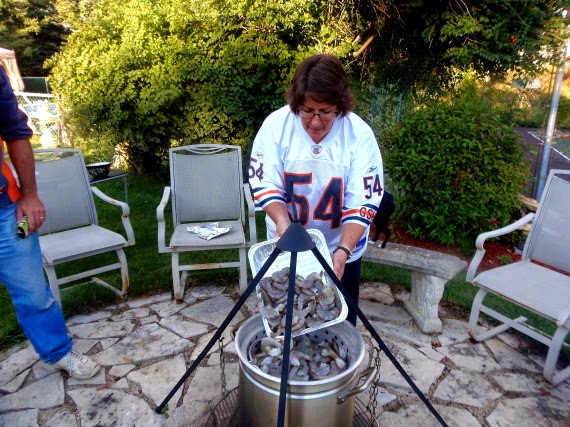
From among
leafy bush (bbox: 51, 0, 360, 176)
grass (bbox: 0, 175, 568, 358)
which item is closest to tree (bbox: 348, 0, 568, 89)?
leafy bush (bbox: 51, 0, 360, 176)

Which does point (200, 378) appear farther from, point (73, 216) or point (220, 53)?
point (220, 53)

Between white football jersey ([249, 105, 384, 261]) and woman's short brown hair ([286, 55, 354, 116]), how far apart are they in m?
0.20

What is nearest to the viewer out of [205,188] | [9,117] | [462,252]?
[9,117]

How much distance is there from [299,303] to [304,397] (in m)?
0.38

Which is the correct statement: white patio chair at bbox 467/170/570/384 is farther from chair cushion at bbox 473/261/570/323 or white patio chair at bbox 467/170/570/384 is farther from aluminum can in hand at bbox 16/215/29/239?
aluminum can in hand at bbox 16/215/29/239

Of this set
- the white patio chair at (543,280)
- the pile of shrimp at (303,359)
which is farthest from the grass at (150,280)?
the pile of shrimp at (303,359)

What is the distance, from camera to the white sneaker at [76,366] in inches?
105

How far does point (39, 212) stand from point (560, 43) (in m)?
6.38

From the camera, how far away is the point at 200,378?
2725 mm

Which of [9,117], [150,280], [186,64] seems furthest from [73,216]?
[186,64]

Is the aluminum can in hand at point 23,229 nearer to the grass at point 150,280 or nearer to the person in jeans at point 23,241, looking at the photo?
the person in jeans at point 23,241

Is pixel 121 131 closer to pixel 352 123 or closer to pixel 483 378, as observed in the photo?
pixel 352 123

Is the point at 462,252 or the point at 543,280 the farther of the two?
the point at 462,252

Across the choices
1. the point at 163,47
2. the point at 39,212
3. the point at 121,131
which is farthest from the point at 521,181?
the point at 121,131
